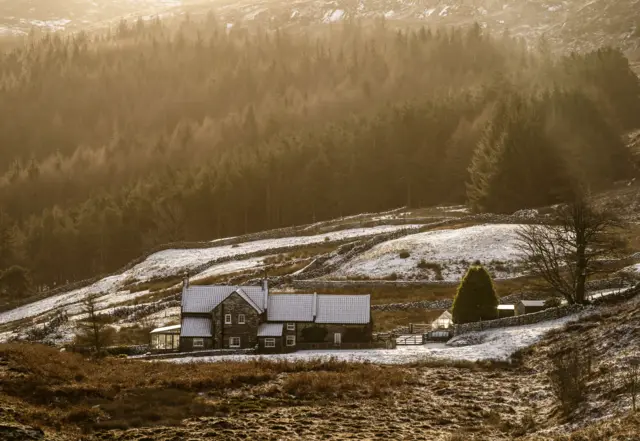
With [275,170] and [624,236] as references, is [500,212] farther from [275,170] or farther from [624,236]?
[275,170]

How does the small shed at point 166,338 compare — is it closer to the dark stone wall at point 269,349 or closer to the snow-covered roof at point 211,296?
the snow-covered roof at point 211,296

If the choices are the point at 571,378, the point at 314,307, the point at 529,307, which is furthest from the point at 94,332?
the point at 571,378

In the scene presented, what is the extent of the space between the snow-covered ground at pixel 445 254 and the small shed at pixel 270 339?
22842 millimetres

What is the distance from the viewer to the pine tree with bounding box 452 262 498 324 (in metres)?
56.1

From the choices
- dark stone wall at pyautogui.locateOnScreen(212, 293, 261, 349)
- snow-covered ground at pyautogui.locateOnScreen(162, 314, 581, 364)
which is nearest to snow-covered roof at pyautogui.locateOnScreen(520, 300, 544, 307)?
snow-covered ground at pyautogui.locateOnScreen(162, 314, 581, 364)

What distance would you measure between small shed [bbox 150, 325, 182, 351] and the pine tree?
67.7 ft

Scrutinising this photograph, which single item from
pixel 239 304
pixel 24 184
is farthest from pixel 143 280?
pixel 24 184

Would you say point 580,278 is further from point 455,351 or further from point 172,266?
point 172,266

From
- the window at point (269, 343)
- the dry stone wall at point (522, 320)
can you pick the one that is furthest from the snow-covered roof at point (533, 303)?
the window at point (269, 343)

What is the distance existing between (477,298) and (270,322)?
48.8ft

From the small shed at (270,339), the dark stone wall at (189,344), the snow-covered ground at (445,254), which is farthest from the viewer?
the snow-covered ground at (445,254)

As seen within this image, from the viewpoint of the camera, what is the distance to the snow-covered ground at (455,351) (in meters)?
45.0

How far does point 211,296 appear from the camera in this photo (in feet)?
188

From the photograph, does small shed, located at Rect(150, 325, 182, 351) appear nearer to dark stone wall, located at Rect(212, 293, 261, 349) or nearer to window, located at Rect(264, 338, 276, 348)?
dark stone wall, located at Rect(212, 293, 261, 349)
